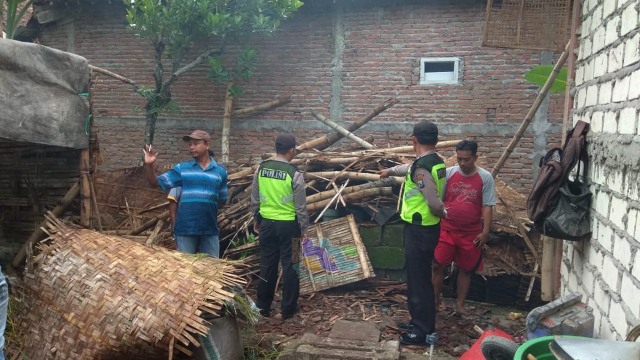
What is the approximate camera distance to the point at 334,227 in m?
6.43

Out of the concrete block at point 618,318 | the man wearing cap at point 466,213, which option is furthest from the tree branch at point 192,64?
the concrete block at point 618,318

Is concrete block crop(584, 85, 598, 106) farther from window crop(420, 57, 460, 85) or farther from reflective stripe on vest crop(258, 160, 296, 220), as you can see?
window crop(420, 57, 460, 85)

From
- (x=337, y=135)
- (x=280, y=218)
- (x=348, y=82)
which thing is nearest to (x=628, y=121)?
(x=280, y=218)

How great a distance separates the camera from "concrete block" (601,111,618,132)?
3054mm

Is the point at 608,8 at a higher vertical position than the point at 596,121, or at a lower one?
higher

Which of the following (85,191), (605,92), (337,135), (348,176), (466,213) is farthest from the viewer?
(337,135)

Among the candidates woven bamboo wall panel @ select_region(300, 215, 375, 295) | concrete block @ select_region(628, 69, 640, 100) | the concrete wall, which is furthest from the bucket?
woven bamboo wall panel @ select_region(300, 215, 375, 295)

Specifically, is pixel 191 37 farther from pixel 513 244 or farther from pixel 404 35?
pixel 513 244

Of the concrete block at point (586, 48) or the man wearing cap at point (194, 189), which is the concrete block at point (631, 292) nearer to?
the concrete block at point (586, 48)

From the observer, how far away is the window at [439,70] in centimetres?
938

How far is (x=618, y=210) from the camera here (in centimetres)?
291

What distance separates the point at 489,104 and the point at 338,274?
16.3ft

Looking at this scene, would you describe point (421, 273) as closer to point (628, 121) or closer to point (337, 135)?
point (628, 121)

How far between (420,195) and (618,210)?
193 cm
